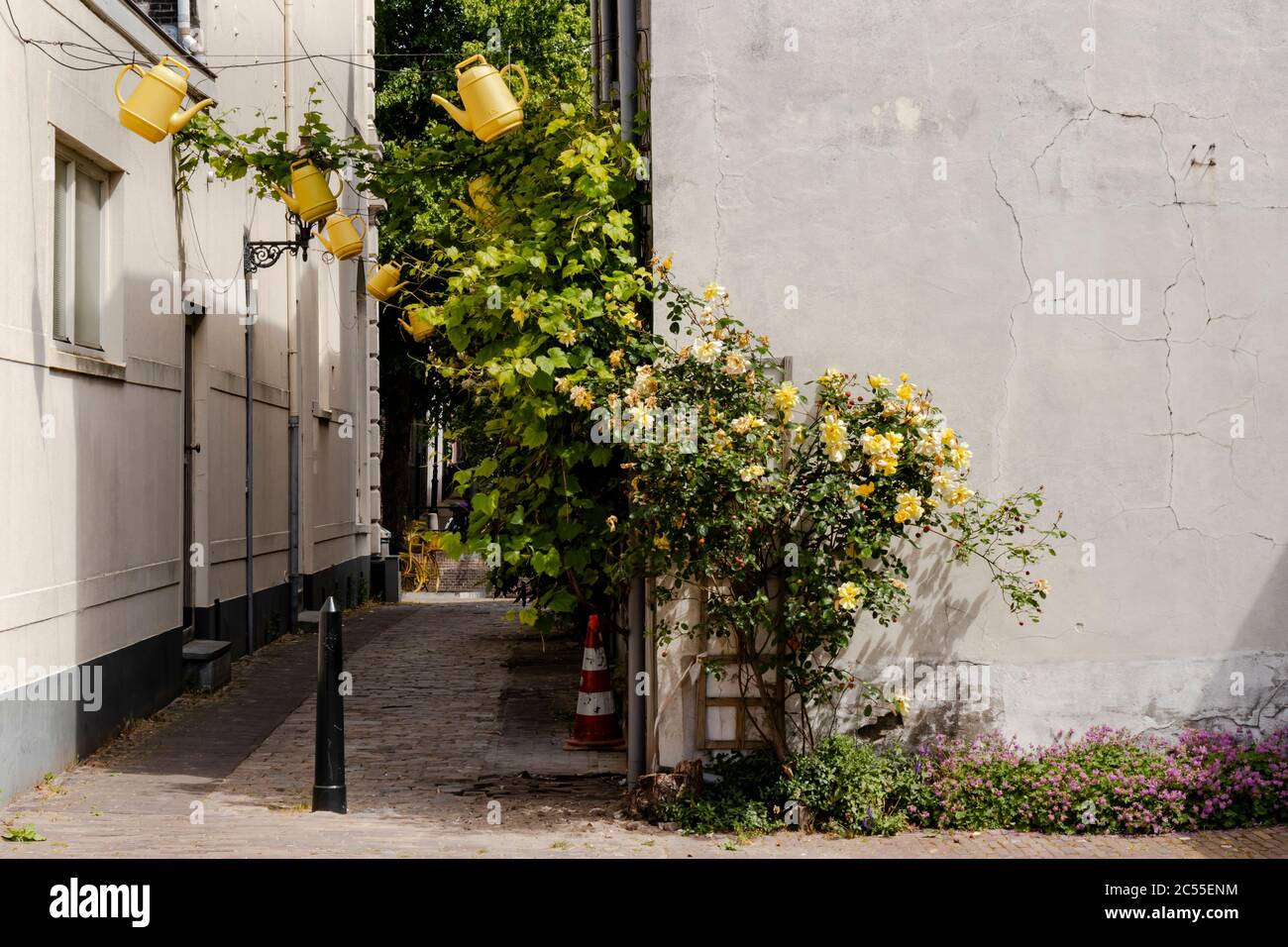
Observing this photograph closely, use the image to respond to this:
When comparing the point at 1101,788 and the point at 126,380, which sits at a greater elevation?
the point at 126,380

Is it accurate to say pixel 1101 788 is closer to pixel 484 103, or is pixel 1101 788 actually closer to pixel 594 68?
pixel 484 103

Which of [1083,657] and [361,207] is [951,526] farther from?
[361,207]

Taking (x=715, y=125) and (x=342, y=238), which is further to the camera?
(x=342, y=238)

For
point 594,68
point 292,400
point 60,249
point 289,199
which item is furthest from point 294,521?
point 60,249

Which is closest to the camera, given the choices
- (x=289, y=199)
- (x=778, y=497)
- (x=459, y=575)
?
(x=778, y=497)

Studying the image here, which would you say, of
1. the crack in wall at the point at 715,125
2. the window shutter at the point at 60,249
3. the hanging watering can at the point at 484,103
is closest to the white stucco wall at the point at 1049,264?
the crack in wall at the point at 715,125

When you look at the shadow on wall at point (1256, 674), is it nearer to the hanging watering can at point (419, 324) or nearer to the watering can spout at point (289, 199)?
the hanging watering can at point (419, 324)

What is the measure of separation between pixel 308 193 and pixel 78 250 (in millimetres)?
1609

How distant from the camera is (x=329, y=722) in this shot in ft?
24.8

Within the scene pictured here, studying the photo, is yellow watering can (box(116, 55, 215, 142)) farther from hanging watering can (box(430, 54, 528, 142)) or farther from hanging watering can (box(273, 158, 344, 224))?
hanging watering can (box(430, 54, 528, 142))

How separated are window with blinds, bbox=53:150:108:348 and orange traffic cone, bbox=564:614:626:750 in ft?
13.3

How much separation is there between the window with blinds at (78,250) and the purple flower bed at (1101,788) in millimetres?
6191

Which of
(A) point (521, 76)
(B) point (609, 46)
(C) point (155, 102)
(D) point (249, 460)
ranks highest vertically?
(B) point (609, 46)

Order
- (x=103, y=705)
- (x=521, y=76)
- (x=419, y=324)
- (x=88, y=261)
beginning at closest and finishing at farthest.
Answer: (x=419, y=324), (x=521, y=76), (x=103, y=705), (x=88, y=261)
